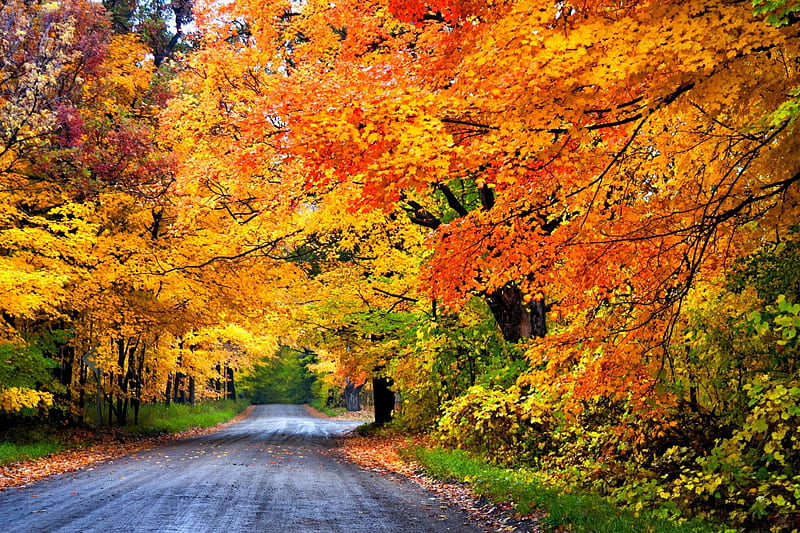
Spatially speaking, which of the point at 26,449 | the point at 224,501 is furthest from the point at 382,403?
the point at 224,501

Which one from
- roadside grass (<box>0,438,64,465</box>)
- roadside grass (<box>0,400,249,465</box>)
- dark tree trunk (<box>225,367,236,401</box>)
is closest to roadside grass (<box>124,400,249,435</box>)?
roadside grass (<box>0,400,249,465</box>)

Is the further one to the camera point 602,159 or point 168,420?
point 168,420

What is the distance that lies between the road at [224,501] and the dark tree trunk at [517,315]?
3.45 m

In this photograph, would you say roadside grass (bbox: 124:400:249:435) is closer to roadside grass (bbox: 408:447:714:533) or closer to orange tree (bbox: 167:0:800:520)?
roadside grass (bbox: 408:447:714:533)

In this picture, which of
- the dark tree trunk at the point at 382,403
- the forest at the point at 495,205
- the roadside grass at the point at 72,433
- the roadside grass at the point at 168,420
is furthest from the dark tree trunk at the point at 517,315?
the roadside grass at the point at 168,420

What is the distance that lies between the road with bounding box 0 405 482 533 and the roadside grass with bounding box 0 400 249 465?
2303mm

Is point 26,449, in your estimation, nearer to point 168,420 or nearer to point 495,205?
point 495,205

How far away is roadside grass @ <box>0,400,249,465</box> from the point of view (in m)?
15.2

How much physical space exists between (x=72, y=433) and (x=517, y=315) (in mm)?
13881

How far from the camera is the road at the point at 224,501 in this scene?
732cm

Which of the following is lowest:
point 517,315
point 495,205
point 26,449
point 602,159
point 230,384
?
point 26,449

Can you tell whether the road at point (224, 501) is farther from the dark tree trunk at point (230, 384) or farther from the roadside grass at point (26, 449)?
the dark tree trunk at point (230, 384)

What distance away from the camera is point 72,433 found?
62.7 ft

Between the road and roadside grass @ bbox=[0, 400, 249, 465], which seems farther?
roadside grass @ bbox=[0, 400, 249, 465]
